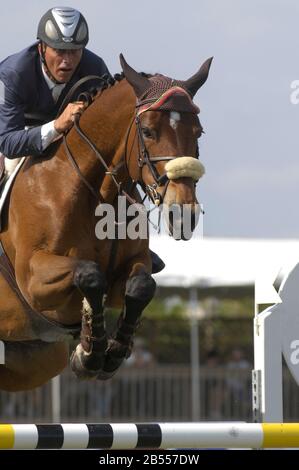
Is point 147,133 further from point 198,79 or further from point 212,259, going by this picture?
point 212,259

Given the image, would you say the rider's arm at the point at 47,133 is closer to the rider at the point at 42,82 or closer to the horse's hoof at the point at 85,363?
the rider at the point at 42,82

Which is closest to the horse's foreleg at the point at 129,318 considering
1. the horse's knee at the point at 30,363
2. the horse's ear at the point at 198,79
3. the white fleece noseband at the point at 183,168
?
the white fleece noseband at the point at 183,168

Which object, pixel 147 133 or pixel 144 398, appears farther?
pixel 144 398

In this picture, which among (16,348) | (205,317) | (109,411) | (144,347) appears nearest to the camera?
(16,348)

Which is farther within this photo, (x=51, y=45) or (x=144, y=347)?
(x=144, y=347)

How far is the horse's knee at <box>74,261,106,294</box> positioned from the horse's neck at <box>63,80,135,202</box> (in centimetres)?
45

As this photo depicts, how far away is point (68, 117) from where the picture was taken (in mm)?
5969

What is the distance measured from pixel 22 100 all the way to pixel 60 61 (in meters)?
0.28

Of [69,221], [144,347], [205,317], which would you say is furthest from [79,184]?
[205,317]

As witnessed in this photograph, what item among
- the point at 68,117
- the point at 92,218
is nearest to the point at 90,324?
the point at 92,218

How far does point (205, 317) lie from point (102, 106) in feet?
46.9

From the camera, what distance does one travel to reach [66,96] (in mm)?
6199

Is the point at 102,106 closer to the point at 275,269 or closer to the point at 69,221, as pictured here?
the point at 69,221

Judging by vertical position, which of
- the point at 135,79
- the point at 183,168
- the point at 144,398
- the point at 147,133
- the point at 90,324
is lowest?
the point at 90,324
